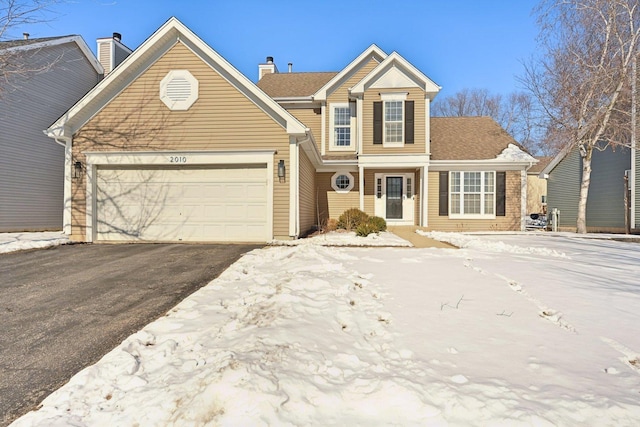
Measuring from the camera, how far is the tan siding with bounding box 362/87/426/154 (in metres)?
13.3

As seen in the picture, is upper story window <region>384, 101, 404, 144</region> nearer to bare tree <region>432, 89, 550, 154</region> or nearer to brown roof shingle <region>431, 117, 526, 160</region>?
brown roof shingle <region>431, 117, 526, 160</region>

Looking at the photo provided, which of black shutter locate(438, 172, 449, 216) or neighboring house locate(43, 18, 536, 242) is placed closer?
neighboring house locate(43, 18, 536, 242)

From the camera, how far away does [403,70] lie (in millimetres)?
13352

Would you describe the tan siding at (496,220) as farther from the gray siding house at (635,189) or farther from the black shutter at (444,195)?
the gray siding house at (635,189)

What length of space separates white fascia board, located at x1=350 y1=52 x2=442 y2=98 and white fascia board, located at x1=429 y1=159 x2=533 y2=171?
2931 mm

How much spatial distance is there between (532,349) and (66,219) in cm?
1134

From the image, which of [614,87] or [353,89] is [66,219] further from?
[614,87]

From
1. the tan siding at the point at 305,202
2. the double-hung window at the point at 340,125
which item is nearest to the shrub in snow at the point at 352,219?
the tan siding at the point at 305,202

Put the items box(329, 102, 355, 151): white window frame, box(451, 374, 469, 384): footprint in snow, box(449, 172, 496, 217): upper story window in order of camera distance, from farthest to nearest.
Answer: box(329, 102, 355, 151): white window frame
box(449, 172, 496, 217): upper story window
box(451, 374, 469, 384): footprint in snow

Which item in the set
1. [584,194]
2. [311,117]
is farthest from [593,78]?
[311,117]

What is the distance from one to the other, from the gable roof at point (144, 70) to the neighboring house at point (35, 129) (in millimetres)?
4610

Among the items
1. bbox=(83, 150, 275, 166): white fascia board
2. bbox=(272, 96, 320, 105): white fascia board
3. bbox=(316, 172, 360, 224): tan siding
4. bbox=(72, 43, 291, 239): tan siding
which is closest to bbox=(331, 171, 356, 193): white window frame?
bbox=(316, 172, 360, 224): tan siding

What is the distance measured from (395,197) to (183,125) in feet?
29.5

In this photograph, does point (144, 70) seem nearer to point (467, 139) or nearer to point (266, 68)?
point (266, 68)
